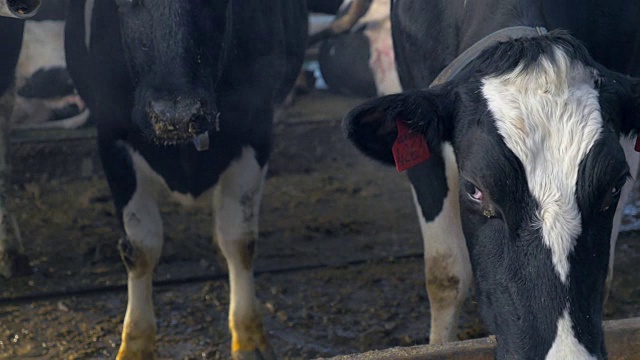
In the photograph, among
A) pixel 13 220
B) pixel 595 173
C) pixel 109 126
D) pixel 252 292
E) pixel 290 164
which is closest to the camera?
pixel 595 173

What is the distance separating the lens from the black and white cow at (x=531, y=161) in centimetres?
233

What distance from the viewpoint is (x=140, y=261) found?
3.82 m

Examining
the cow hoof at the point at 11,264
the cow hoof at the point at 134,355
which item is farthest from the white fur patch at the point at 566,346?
the cow hoof at the point at 11,264

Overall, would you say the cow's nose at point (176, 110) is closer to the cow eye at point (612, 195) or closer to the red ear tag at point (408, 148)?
the red ear tag at point (408, 148)

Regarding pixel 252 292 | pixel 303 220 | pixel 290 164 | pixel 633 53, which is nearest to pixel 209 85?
pixel 252 292

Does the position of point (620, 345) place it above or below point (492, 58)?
below

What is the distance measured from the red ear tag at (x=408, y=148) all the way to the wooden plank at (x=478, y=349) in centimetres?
61

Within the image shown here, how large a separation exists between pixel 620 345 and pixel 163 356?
1.84m

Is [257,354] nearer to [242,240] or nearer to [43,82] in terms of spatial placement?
[242,240]

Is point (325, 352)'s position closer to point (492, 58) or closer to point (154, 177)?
point (154, 177)

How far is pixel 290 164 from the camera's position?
6.50 meters

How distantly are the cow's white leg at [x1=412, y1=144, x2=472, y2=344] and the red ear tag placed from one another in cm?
68

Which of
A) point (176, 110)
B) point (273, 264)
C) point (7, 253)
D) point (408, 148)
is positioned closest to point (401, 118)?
point (408, 148)

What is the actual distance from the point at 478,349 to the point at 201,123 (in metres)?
1.18
